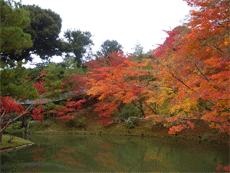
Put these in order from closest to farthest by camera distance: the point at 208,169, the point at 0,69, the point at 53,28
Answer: the point at 208,169
the point at 0,69
the point at 53,28

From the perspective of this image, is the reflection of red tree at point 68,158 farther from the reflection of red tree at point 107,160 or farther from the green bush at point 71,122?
the green bush at point 71,122

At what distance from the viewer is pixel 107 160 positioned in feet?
18.5

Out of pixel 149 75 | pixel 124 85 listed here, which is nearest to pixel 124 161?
pixel 124 85

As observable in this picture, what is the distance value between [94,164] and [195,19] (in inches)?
197

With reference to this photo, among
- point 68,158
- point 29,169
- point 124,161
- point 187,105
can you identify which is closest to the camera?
point 29,169

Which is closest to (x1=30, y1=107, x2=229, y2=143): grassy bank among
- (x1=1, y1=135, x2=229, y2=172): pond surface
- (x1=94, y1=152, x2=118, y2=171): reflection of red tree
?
(x1=1, y1=135, x2=229, y2=172): pond surface

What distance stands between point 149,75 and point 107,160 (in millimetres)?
7403

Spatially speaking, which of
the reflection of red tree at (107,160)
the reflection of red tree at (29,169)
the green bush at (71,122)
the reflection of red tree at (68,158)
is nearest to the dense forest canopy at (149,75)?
the green bush at (71,122)

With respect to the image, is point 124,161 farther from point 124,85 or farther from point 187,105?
point 124,85

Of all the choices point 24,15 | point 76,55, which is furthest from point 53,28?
point 24,15

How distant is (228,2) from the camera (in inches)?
137

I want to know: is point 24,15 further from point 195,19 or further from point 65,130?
point 65,130

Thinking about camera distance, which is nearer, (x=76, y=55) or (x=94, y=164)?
(x=94, y=164)

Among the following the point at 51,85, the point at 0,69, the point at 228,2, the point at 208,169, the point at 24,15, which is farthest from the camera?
the point at 51,85
